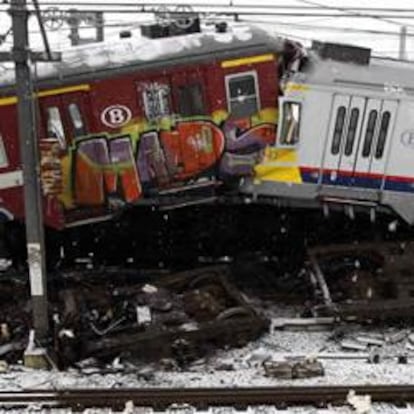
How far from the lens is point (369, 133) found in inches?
516

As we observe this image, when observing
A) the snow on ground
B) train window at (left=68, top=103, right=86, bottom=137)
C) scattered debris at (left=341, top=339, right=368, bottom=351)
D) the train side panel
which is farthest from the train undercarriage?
the snow on ground

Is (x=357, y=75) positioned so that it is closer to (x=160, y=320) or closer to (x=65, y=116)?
(x=65, y=116)

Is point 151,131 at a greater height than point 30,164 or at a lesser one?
lesser

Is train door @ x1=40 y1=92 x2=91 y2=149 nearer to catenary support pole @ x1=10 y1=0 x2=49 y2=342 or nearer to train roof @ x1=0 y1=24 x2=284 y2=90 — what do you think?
train roof @ x1=0 y1=24 x2=284 y2=90

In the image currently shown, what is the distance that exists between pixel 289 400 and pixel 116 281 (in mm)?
4466

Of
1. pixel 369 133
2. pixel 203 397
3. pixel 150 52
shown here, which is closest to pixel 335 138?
pixel 369 133

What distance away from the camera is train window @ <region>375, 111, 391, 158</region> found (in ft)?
42.8

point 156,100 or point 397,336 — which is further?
point 156,100

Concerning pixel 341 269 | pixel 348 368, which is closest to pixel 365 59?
pixel 341 269

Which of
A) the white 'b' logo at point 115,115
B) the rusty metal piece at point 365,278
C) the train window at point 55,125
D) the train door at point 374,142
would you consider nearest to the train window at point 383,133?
the train door at point 374,142

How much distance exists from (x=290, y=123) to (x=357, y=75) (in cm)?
132

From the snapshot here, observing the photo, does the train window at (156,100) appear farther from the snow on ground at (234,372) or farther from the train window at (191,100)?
the snow on ground at (234,372)

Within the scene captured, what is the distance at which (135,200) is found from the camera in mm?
13008

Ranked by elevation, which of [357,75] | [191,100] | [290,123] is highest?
[357,75]
